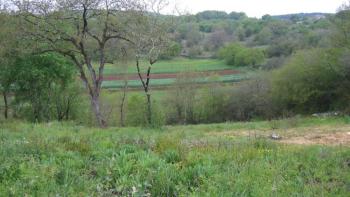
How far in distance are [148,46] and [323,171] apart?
16.5 metres

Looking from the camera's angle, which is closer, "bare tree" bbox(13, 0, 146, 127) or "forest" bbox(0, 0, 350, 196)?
"forest" bbox(0, 0, 350, 196)

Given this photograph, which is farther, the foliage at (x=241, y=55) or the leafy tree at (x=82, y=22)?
the foliage at (x=241, y=55)

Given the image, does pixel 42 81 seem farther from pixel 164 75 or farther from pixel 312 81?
pixel 164 75

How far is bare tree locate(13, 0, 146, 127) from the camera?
20.1m

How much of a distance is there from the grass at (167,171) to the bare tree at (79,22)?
13.3m

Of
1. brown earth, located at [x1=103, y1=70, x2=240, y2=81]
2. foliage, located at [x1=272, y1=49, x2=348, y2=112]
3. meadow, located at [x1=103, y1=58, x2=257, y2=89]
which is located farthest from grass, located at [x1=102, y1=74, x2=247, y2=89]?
foliage, located at [x1=272, y1=49, x2=348, y2=112]

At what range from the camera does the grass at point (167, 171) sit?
220 inches

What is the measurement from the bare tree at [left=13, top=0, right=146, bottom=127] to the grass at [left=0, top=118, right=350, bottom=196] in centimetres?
1333

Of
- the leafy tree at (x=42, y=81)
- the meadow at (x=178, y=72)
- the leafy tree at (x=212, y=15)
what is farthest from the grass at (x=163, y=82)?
the leafy tree at (x=212, y=15)

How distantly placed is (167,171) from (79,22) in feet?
53.7

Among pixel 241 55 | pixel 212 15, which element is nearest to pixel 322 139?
pixel 241 55

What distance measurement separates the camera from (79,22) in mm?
21062

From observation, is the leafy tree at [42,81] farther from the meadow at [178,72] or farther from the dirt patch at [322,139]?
the dirt patch at [322,139]

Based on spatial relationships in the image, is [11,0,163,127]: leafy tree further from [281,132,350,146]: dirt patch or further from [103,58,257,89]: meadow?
[281,132,350,146]: dirt patch
